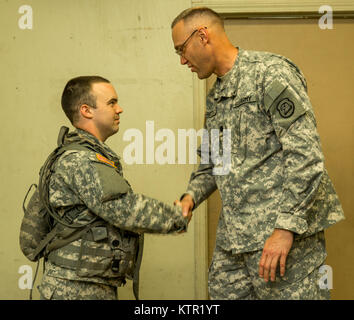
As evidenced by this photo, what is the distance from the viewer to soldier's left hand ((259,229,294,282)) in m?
1.48

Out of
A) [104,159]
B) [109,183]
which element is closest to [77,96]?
[104,159]

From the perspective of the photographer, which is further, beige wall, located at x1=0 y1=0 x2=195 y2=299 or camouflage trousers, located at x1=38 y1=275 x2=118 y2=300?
beige wall, located at x1=0 y1=0 x2=195 y2=299

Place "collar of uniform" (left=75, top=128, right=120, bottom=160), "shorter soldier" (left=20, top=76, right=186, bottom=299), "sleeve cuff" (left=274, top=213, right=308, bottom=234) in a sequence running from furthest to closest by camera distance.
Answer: "collar of uniform" (left=75, top=128, right=120, bottom=160) → "shorter soldier" (left=20, top=76, right=186, bottom=299) → "sleeve cuff" (left=274, top=213, right=308, bottom=234)

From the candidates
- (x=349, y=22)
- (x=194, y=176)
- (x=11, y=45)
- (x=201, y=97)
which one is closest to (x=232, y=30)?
(x=201, y=97)

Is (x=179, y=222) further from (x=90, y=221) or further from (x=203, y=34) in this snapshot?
(x=203, y=34)

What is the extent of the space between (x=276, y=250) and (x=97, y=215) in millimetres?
643

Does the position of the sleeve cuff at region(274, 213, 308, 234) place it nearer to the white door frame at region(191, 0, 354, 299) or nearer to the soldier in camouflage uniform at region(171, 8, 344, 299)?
the soldier in camouflage uniform at region(171, 8, 344, 299)

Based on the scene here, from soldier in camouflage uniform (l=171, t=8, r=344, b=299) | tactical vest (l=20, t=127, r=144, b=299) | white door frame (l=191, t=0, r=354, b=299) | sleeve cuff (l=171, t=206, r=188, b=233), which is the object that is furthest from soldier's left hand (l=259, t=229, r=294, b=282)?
white door frame (l=191, t=0, r=354, b=299)

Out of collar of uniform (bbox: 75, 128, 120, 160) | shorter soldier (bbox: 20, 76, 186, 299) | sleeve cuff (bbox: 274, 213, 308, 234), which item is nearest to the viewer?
sleeve cuff (bbox: 274, 213, 308, 234)

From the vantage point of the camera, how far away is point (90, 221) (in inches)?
63.7

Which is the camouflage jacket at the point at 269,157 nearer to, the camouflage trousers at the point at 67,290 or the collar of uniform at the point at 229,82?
the collar of uniform at the point at 229,82

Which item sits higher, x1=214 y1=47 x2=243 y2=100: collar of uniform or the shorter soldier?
x1=214 y1=47 x2=243 y2=100: collar of uniform

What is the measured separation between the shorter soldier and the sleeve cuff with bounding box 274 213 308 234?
380 mm
